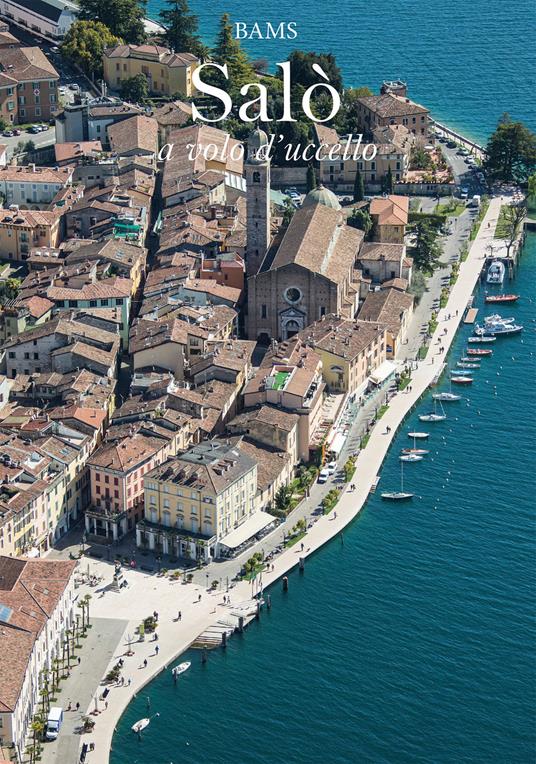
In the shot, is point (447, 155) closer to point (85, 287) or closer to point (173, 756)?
point (85, 287)

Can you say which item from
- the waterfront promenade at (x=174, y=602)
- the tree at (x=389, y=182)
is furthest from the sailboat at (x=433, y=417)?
the tree at (x=389, y=182)

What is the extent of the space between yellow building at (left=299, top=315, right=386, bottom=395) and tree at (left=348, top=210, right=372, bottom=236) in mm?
21205

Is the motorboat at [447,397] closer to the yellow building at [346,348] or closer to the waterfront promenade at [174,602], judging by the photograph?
the waterfront promenade at [174,602]

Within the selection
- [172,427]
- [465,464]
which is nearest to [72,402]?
[172,427]

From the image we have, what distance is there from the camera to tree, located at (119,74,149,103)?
193m

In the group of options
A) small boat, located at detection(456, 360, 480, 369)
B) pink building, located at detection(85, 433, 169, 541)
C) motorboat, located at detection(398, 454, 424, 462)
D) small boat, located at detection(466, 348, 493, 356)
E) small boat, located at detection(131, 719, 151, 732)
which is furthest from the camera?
small boat, located at detection(466, 348, 493, 356)

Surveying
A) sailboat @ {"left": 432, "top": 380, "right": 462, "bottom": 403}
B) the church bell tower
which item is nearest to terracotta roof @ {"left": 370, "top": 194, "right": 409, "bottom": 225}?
the church bell tower

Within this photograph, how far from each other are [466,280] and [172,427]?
46346 mm

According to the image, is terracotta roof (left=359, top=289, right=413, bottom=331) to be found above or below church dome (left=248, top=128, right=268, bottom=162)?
below

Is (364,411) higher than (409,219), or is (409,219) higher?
(409,219)

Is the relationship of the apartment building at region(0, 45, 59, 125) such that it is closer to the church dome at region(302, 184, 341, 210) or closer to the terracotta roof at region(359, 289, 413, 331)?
the church dome at region(302, 184, 341, 210)

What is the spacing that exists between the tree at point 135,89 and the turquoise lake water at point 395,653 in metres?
74.0

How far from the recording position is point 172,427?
421 feet

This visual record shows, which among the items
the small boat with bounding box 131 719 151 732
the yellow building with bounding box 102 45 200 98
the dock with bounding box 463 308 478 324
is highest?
the yellow building with bounding box 102 45 200 98
